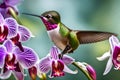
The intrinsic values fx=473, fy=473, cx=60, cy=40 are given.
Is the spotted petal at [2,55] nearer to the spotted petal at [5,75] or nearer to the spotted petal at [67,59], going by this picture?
the spotted petal at [5,75]

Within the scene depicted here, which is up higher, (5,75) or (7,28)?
(7,28)

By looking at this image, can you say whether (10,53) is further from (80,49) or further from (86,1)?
(86,1)

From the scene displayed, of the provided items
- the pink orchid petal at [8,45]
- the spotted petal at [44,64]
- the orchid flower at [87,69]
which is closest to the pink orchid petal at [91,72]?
the orchid flower at [87,69]

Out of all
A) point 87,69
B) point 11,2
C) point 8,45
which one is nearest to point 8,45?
point 8,45

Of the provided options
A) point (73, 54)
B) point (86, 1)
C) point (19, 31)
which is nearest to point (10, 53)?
point (19, 31)

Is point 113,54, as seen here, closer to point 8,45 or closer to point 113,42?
point 113,42

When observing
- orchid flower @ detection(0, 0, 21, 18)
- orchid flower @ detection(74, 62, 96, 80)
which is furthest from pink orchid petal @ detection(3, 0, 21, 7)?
orchid flower @ detection(74, 62, 96, 80)

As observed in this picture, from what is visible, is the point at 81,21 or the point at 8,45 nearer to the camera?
the point at 8,45
